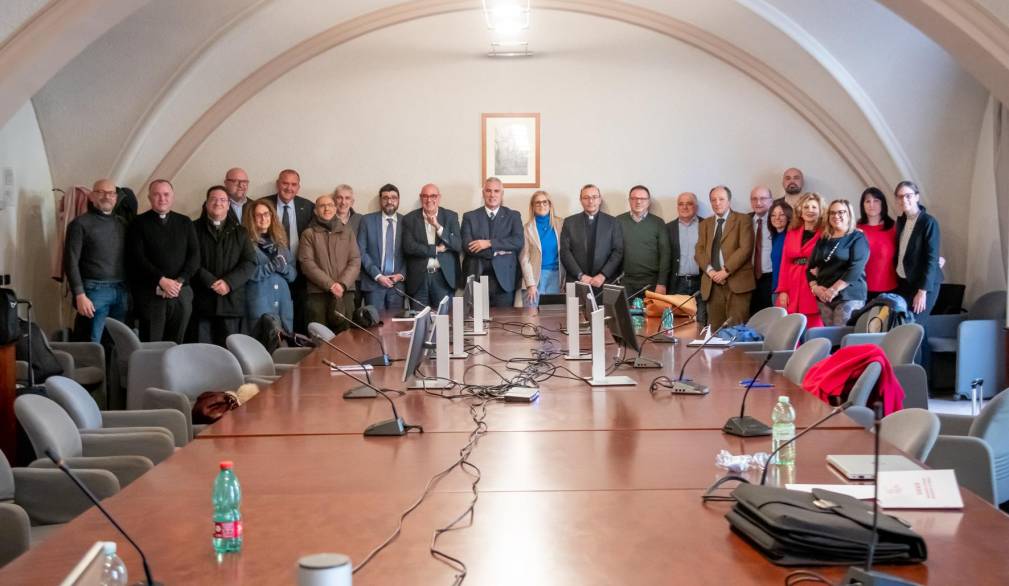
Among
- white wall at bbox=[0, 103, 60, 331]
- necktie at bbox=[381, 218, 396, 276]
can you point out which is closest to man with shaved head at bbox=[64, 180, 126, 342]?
white wall at bbox=[0, 103, 60, 331]

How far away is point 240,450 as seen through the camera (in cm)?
372

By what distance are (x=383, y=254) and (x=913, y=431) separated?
750 cm

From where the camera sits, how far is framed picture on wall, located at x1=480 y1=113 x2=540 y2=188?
11.5m

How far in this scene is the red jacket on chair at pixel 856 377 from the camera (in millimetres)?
4961

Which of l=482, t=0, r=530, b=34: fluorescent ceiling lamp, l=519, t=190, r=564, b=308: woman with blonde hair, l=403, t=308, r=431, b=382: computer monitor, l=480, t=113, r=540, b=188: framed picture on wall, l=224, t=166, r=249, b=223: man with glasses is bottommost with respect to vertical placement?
l=403, t=308, r=431, b=382: computer monitor

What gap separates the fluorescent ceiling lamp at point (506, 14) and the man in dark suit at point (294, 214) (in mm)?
2479

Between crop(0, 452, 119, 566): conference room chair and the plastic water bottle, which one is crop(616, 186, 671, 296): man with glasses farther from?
the plastic water bottle

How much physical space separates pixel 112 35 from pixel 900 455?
8.59 m

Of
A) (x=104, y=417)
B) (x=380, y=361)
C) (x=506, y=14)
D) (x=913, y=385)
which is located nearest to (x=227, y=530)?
(x=104, y=417)

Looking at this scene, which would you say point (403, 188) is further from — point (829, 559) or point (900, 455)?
point (829, 559)

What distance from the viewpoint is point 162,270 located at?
9383 millimetres

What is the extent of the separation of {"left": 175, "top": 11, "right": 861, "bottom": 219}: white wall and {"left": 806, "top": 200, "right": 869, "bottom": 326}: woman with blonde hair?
2.86m

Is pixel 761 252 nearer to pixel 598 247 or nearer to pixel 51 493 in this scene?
pixel 598 247

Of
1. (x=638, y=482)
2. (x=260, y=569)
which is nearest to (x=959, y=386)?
(x=638, y=482)
